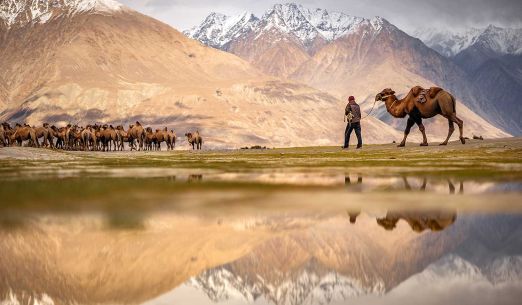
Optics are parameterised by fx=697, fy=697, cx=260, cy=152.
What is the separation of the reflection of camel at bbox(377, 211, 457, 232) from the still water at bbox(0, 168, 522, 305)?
0.01 m

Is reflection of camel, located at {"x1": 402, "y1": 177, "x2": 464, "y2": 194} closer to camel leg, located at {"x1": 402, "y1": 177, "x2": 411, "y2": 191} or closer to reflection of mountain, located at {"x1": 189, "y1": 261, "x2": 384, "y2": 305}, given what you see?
camel leg, located at {"x1": 402, "y1": 177, "x2": 411, "y2": 191}

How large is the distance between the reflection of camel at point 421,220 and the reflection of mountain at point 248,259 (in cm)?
13

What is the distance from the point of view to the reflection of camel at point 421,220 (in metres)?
8.44

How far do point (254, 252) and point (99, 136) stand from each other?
66.7 meters

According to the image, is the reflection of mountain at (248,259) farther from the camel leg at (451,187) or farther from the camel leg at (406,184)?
the camel leg at (406,184)

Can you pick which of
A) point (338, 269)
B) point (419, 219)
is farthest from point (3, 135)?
point (338, 269)

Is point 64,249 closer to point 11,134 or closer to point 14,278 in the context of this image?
point 14,278

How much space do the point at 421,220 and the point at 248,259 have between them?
297 centimetres

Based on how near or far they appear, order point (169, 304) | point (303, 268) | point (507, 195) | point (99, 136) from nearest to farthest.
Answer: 1. point (169, 304)
2. point (303, 268)
3. point (507, 195)
4. point (99, 136)

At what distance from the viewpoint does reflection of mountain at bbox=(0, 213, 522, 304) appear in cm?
583

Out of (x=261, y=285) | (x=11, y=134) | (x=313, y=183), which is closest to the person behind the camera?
(x=261, y=285)

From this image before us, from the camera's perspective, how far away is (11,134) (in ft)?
211

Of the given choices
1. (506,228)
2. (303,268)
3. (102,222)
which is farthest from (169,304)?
(506,228)

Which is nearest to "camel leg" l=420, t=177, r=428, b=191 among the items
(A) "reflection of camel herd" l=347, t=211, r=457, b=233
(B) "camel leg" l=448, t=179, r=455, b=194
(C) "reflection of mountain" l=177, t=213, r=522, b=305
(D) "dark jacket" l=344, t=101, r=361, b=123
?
(B) "camel leg" l=448, t=179, r=455, b=194
